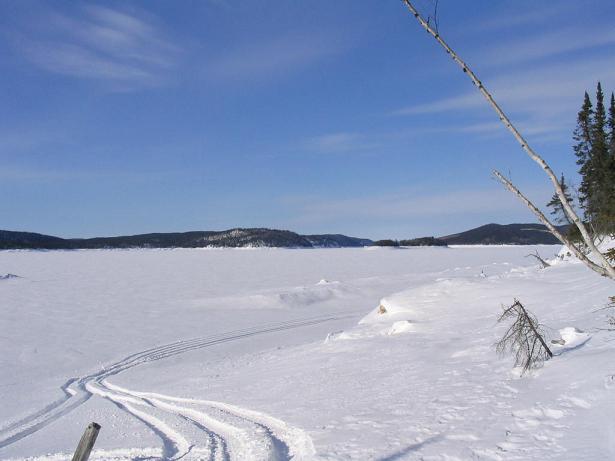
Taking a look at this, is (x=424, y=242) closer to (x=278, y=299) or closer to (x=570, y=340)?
(x=278, y=299)

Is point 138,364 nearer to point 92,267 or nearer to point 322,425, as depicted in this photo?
point 322,425

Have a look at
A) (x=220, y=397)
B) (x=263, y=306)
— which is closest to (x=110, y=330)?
(x=263, y=306)

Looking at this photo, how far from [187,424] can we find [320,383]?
2.08 m

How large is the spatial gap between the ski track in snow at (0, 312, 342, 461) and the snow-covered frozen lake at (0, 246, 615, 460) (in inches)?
1.3

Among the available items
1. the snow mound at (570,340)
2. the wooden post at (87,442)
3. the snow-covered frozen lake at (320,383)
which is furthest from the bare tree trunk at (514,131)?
the snow mound at (570,340)

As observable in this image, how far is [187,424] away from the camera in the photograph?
6.99m

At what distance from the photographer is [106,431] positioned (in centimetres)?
702

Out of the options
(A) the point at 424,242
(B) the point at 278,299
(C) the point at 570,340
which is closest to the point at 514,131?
(C) the point at 570,340

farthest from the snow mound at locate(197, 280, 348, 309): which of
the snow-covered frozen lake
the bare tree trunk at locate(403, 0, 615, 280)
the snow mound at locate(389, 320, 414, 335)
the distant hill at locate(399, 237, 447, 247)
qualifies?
the distant hill at locate(399, 237, 447, 247)

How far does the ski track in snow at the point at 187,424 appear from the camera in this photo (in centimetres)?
556

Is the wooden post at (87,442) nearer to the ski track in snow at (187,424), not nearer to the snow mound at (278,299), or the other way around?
the ski track in snow at (187,424)

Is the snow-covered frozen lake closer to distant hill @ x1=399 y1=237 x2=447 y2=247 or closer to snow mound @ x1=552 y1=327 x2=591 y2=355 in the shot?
snow mound @ x1=552 y1=327 x2=591 y2=355

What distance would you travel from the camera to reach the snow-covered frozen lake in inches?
185

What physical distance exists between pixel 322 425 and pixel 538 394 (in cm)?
230
